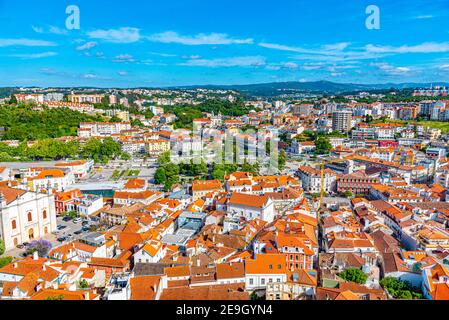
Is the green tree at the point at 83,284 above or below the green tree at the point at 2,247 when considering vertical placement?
above

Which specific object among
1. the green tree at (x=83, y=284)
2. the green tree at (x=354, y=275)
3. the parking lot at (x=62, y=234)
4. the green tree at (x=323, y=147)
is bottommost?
the parking lot at (x=62, y=234)

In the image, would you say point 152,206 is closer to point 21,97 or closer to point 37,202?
point 37,202

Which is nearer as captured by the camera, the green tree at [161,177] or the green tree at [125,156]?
the green tree at [161,177]

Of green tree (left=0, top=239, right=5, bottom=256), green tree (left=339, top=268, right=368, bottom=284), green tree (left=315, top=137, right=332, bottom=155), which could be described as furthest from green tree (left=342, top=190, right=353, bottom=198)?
green tree (left=0, top=239, right=5, bottom=256)

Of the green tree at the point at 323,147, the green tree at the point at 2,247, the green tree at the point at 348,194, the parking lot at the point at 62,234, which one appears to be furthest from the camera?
the green tree at the point at 323,147

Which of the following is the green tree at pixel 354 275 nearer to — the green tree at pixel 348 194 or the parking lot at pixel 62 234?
the parking lot at pixel 62 234

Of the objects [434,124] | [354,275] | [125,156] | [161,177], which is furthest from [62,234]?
[434,124]

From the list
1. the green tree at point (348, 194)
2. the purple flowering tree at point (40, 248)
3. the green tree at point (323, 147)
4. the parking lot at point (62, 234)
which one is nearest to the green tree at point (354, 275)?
the purple flowering tree at point (40, 248)

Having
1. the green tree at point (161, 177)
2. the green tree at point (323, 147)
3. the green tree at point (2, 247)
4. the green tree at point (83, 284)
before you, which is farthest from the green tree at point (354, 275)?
the green tree at point (323, 147)

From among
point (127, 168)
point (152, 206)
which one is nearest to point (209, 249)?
point (152, 206)

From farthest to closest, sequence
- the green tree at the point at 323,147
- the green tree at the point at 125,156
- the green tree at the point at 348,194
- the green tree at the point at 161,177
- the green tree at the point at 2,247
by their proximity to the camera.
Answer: the green tree at the point at 323,147 < the green tree at the point at 125,156 < the green tree at the point at 161,177 < the green tree at the point at 348,194 < the green tree at the point at 2,247
